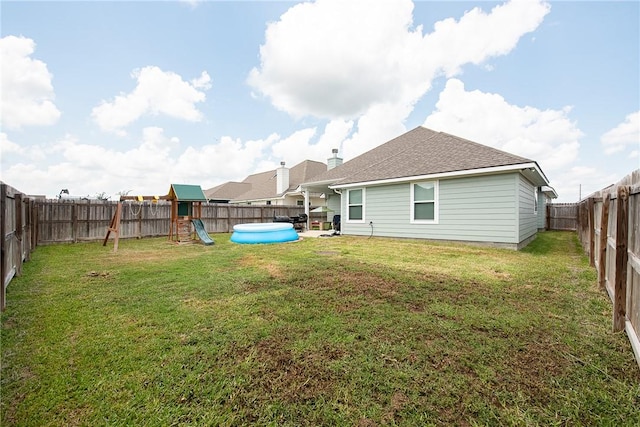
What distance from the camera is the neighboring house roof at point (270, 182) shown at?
24.8m

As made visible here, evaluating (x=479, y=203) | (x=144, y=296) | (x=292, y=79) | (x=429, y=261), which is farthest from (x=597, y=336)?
(x=292, y=79)

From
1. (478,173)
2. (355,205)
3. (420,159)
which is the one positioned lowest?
(355,205)

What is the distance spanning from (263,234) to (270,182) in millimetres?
17842

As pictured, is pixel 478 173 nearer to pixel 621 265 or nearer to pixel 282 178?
pixel 621 265

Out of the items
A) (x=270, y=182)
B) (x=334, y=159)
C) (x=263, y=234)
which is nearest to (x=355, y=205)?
(x=263, y=234)

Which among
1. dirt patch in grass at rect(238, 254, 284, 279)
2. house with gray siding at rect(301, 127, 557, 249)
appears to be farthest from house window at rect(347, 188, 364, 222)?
dirt patch in grass at rect(238, 254, 284, 279)

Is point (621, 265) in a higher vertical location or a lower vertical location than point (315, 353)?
higher

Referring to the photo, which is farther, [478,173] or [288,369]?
[478,173]

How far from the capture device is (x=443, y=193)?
9297 mm

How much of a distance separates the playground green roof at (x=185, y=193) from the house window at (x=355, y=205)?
20.7 ft

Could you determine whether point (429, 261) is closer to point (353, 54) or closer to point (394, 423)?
point (394, 423)

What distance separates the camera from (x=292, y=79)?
12.4 meters

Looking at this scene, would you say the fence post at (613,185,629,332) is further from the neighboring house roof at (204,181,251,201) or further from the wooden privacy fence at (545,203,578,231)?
the neighboring house roof at (204,181,251,201)

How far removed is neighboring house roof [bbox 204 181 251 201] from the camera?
1183 inches
